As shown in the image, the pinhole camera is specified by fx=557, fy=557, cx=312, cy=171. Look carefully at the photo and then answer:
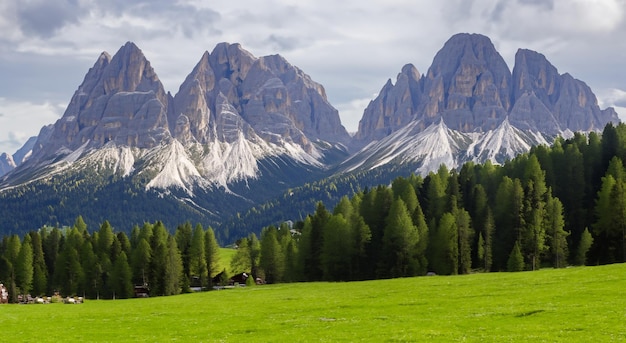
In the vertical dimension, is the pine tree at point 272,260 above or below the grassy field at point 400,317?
above

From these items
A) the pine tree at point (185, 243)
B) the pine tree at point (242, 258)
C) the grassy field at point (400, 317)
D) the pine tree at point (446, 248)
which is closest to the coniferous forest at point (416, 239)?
the pine tree at point (446, 248)

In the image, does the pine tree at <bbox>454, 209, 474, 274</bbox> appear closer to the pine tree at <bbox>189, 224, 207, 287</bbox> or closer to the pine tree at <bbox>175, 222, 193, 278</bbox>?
the pine tree at <bbox>189, 224, 207, 287</bbox>

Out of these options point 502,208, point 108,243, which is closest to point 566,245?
point 502,208

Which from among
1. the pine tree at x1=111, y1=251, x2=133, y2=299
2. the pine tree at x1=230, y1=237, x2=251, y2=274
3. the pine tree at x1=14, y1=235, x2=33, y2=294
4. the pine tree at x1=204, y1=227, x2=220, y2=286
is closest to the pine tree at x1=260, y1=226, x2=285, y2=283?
the pine tree at x1=204, y1=227, x2=220, y2=286

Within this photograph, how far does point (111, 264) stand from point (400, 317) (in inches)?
4043

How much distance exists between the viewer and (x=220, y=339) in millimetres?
38594

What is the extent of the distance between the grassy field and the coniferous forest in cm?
3506

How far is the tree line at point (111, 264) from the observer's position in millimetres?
123688

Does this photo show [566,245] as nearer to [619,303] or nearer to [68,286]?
[619,303]

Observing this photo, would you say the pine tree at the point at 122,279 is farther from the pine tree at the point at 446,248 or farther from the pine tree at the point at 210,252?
the pine tree at the point at 446,248

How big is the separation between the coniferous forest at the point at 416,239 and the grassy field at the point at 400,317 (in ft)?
115

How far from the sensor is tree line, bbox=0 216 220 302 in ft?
406

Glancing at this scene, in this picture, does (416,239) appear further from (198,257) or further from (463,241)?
(198,257)

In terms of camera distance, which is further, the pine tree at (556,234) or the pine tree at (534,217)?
the pine tree at (556,234)
